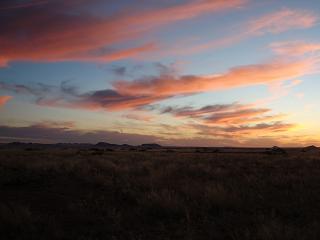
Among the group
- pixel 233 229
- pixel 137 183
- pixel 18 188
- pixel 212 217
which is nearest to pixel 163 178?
pixel 137 183

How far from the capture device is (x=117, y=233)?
8.68 metres

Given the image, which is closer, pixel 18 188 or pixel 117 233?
pixel 117 233

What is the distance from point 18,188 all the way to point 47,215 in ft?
18.6

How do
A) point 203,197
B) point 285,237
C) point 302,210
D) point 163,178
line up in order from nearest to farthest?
point 285,237, point 302,210, point 203,197, point 163,178

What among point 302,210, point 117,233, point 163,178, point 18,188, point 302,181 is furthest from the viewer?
point 163,178

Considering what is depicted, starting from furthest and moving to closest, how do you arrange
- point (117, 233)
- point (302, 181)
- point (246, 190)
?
point (302, 181) < point (246, 190) < point (117, 233)

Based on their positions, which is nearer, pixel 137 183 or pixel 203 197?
pixel 203 197

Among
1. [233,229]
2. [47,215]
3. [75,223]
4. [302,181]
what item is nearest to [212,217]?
[233,229]

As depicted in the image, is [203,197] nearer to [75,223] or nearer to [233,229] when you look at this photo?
[233,229]

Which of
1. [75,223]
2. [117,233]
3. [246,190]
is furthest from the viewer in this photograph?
[246,190]

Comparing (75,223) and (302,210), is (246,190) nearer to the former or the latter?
(302,210)

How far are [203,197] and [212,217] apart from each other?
6.55 ft

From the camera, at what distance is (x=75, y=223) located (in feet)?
31.3

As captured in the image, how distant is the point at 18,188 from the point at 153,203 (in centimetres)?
674
